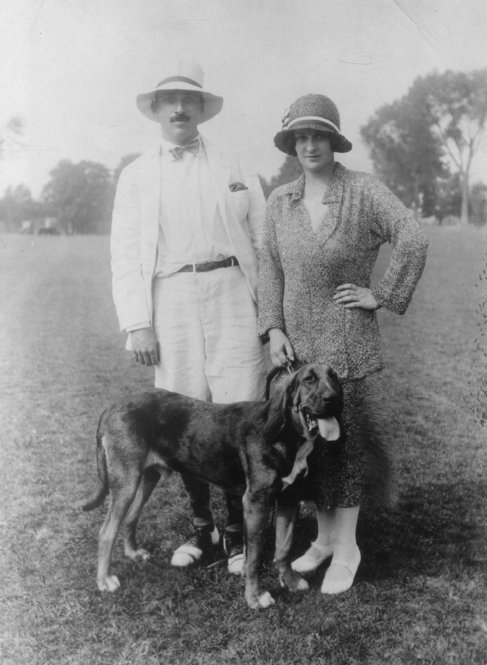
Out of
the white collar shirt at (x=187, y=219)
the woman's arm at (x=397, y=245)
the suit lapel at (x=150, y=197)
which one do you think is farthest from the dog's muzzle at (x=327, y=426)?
the suit lapel at (x=150, y=197)

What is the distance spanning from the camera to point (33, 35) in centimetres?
379

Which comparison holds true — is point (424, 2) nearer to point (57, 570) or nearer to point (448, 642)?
point (448, 642)

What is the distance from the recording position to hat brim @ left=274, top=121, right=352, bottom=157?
322 centimetres

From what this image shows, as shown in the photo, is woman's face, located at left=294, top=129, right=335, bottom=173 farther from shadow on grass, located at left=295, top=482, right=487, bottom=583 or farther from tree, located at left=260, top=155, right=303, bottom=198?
shadow on grass, located at left=295, top=482, right=487, bottom=583

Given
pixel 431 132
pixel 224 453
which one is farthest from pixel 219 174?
pixel 431 132

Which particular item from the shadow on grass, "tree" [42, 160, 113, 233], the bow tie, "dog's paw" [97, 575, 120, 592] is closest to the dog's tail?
"dog's paw" [97, 575, 120, 592]

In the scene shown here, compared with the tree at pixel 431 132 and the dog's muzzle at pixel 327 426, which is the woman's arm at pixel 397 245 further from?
the tree at pixel 431 132

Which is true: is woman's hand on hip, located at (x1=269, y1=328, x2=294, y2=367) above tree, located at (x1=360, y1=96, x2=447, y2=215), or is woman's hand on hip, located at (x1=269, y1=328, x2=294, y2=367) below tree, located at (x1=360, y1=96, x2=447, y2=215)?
below

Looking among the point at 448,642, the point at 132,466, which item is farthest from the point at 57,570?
the point at 448,642

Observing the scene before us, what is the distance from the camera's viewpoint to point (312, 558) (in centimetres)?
379

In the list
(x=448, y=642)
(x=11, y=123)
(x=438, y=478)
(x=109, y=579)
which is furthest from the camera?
(x=438, y=478)

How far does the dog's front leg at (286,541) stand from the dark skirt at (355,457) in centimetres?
11

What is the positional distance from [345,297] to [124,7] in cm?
222

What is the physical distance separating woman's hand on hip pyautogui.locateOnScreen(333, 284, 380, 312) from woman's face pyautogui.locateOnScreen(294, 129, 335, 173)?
2.21 feet
